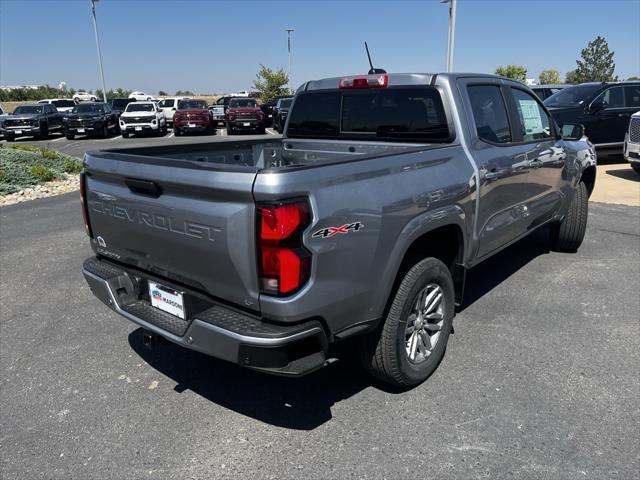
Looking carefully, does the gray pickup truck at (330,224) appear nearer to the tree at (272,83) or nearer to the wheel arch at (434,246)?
the wheel arch at (434,246)

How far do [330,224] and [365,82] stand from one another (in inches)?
79.8

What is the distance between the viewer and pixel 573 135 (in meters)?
5.16

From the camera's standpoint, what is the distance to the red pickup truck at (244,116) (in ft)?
79.6

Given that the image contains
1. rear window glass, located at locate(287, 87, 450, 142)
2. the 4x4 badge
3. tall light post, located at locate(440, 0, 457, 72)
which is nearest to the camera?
the 4x4 badge

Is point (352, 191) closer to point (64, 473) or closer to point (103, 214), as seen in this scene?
point (103, 214)

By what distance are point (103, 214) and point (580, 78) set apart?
296ft

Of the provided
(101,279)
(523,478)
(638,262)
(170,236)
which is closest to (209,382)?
(101,279)

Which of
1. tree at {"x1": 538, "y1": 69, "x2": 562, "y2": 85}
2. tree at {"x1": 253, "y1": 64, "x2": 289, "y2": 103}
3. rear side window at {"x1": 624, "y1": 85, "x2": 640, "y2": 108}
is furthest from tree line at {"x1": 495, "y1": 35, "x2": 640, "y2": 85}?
rear side window at {"x1": 624, "y1": 85, "x2": 640, "y2": 108}

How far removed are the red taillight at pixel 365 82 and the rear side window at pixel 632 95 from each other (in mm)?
11084

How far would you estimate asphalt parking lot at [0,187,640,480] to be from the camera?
2551 mm

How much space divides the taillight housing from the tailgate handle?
720 millimetres

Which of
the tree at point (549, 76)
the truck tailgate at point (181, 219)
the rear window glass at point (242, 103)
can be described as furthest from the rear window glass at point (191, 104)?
the tree at point (549, 76)

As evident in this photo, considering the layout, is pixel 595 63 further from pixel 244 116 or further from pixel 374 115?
pixel 374 115

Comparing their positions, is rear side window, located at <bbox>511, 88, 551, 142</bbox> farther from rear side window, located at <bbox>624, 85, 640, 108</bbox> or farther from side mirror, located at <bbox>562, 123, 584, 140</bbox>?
rear side window, located at <bbox>624, 85, 640, 108</bbox>
